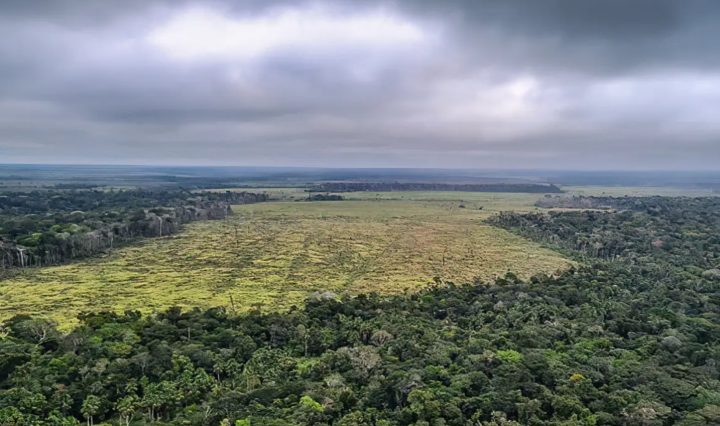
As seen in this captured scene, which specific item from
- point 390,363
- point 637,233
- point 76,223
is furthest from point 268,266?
point 637,233

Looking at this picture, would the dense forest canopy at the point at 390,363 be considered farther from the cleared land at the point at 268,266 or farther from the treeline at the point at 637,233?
the treeline at the point at 637,233

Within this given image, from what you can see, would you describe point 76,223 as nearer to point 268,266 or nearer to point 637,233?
point 268,266

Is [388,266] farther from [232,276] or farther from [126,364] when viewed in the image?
[126,364]

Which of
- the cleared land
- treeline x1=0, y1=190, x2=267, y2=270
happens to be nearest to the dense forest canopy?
the cleared land

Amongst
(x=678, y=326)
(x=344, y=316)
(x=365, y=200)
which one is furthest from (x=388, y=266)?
(x=365, y=200)

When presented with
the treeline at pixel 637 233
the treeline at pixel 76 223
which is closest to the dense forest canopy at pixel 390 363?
the treeline at pixel 637 233
